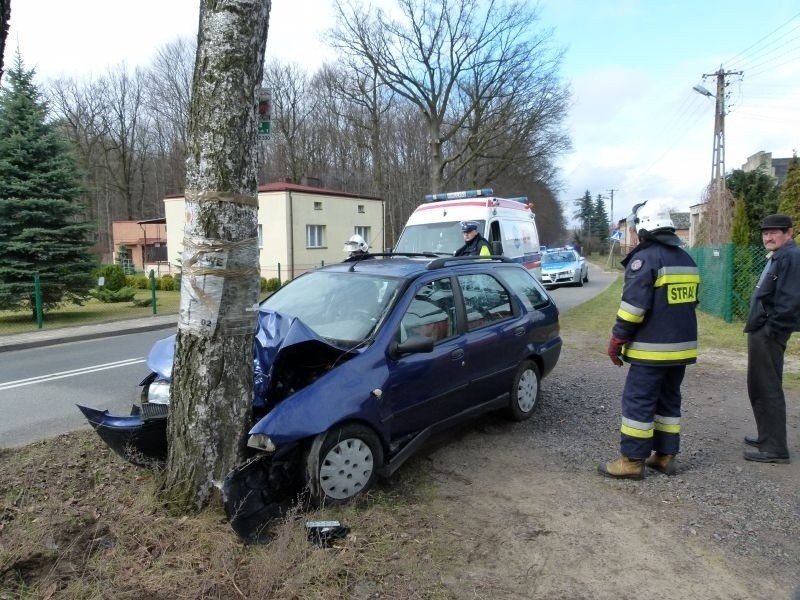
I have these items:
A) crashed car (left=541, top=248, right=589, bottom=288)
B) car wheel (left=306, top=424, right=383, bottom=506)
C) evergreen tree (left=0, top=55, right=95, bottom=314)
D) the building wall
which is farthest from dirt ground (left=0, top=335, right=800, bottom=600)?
the building wall

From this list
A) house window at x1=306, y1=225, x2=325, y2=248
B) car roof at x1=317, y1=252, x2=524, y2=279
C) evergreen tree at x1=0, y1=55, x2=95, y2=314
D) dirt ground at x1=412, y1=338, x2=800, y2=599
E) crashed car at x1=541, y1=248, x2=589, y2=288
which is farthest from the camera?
house window at x1=306, y1=225, x2=325, y2=248

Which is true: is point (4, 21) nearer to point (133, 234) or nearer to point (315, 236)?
point (315, 236)

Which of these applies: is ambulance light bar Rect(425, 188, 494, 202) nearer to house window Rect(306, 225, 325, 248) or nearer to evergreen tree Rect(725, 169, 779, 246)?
evergreen tree Rect(725, 169, 779, 246)

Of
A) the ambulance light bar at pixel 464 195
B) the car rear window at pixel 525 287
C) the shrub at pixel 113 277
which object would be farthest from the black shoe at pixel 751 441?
the shrub at pixel 113 277

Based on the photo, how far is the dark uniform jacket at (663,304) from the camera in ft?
12.8

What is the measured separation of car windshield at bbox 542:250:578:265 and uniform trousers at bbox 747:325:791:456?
21841 mm

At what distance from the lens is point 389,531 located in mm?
3166

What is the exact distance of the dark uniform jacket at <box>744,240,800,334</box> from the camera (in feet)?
14.2

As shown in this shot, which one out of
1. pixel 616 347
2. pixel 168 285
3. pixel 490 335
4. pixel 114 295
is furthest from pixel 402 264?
pixel 168 285

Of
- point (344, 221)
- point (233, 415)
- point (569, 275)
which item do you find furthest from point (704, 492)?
point (344, 221)

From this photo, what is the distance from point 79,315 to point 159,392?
13.4 metres

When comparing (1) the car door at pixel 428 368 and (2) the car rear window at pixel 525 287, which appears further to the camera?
(2) the car rear window at pixel 525 287

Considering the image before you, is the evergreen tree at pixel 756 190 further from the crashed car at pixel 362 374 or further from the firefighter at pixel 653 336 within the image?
the firefighter at pixel 653 336

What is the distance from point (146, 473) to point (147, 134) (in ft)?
170
